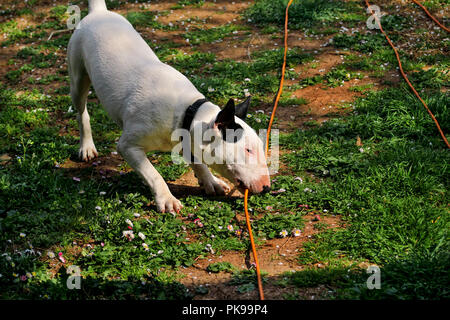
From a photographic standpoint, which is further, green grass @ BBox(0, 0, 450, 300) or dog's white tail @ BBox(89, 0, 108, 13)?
dog's white tail @ BBox(89, 0, 108, 13)

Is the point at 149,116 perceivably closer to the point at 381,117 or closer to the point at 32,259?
the point at 32,259

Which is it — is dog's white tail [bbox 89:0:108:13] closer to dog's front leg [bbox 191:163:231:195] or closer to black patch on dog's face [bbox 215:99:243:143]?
dog's front leg [bbox 191:163:231:195]

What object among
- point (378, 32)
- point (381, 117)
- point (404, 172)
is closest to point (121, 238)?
point (404, 172)

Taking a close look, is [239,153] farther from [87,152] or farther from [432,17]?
[432,17]

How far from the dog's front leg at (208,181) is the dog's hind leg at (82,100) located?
149cm

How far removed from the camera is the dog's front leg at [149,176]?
13.5 feet

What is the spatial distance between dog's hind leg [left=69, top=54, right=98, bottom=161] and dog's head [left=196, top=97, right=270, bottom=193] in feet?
6.38

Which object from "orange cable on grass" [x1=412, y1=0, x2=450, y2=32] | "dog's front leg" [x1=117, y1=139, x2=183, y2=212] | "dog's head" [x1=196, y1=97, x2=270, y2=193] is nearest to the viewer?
"dog's head" [x1=196, y1=97, x2=270, y2=193]

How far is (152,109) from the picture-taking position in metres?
3.94

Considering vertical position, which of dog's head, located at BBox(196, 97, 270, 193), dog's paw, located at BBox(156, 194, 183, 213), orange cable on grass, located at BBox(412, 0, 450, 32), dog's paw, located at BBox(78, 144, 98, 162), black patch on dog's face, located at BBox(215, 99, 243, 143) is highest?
orange cable on grass, located at BBox(412, 0, 450, 32)

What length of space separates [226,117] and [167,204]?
1124 millimetres

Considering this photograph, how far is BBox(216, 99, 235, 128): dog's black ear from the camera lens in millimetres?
3459

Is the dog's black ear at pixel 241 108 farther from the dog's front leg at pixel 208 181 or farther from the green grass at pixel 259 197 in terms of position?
the green grass at pixel 259 197

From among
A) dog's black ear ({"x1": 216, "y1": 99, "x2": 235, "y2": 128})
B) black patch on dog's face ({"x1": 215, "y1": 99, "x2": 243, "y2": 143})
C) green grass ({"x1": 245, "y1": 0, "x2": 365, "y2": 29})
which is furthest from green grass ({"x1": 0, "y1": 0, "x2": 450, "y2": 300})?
green grass ({"x1": 245, "y1": 0, "x2": 365, "y2": 29})
